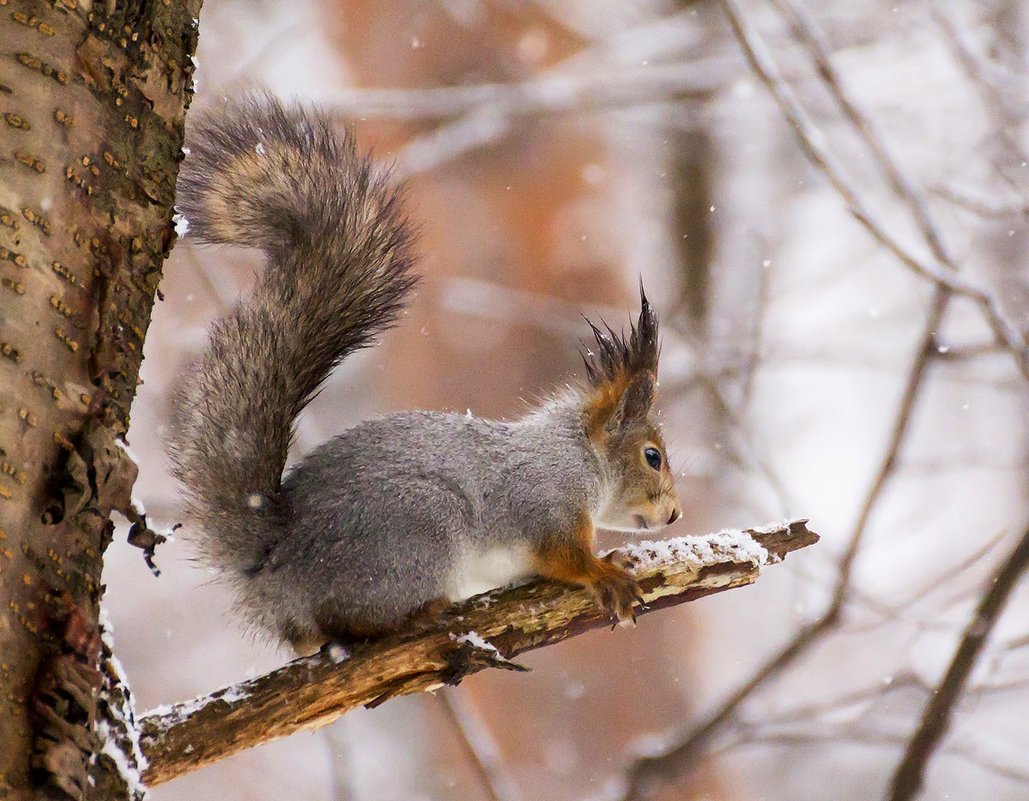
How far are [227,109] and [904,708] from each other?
10.6 feet

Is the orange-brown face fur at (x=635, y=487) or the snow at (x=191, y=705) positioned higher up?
the orange-brown face fur at (x=635, y=487)

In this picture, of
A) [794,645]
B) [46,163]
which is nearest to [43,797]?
[46,163]

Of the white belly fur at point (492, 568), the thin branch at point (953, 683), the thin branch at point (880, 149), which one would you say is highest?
the thin branch at point (880, 149)

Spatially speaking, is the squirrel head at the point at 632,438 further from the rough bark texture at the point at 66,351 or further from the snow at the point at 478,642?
the rough bark texture at the point at 66,351

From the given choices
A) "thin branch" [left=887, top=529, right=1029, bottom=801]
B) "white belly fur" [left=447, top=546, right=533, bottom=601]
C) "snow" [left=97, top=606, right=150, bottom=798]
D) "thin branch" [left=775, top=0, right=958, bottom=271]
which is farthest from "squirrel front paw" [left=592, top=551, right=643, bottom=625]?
"thin branch" [left=775, top=0, right=958, bottom=271]

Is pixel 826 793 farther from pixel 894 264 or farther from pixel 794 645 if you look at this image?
pixel 894 264

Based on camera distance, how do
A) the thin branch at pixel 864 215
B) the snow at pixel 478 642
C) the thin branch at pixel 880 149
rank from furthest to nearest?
the thin branch at pixel 880 149, the thin branch at pixel 864 215, the snow at pixel 478 642

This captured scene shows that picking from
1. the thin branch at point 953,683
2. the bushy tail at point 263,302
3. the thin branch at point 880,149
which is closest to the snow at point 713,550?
the bushy tail at point 263,302

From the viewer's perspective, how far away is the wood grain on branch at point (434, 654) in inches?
46.9

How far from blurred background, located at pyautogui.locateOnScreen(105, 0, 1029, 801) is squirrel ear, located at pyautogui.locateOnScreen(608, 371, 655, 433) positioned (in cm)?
108

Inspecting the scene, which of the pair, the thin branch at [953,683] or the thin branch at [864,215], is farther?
the thin branch at [864,215]

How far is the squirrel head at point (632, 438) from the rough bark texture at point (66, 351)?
1133 mm

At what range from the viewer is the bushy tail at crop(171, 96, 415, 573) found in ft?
5.05

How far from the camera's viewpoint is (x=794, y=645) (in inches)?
97.7
